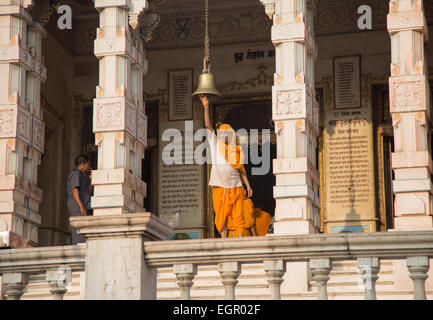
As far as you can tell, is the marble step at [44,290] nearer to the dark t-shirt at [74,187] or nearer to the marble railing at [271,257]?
the dark t-shirt at [74,187]

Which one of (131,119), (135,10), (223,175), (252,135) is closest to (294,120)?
(223,175)

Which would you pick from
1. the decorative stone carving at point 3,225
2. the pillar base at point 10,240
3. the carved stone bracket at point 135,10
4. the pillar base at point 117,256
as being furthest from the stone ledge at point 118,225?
the carved stone bracket at point 135,10

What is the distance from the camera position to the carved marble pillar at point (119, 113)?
17.6 metres

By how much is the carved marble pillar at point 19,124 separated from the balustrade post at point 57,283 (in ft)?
24.3

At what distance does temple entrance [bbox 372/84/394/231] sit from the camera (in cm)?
2155

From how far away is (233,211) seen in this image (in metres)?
18.0

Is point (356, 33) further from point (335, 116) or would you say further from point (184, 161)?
point (184, 161)

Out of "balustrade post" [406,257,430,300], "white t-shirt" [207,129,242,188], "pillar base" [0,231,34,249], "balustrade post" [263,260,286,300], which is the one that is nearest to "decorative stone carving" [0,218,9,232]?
"pillar base" [0,231,34,249]

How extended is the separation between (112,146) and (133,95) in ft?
4.09

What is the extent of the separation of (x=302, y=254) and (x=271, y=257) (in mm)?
317

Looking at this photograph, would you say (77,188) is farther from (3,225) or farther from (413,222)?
(413,222)

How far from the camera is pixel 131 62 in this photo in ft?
61.4

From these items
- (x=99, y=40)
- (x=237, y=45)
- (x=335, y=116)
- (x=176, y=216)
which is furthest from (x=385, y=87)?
(x=99, y=40)

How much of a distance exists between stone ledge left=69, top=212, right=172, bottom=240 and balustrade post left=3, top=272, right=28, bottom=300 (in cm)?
86
